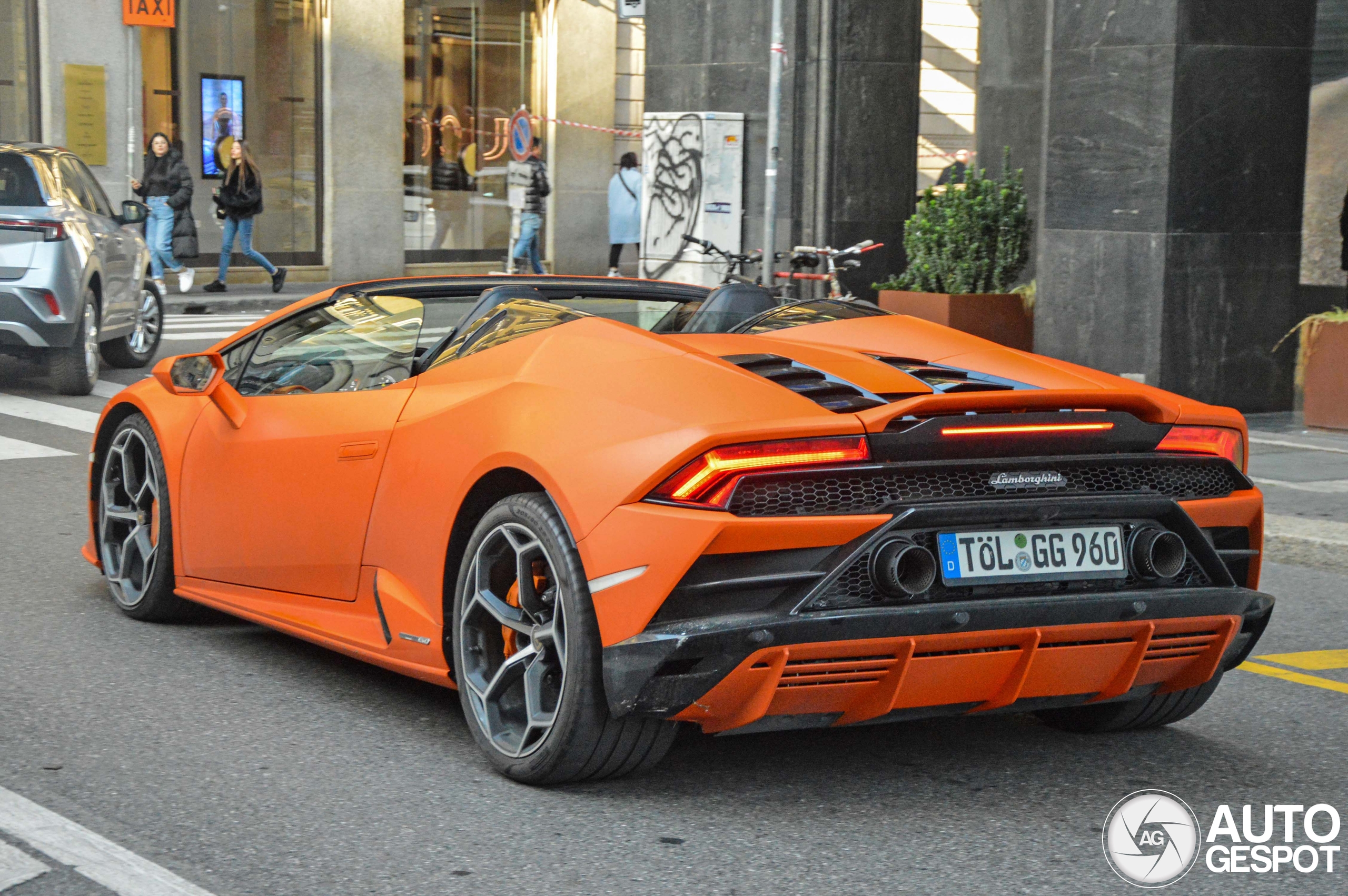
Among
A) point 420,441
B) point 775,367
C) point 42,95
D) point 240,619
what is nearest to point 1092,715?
point 775,367

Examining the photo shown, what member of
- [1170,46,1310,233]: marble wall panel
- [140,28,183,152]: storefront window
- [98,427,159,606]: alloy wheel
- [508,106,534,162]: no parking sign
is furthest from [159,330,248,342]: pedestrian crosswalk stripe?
[98,427,159,606]: alloy wheel

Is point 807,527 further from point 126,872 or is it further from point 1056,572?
point 126,872

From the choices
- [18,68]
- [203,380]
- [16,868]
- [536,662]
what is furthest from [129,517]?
[18,68]

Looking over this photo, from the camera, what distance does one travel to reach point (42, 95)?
876 inches

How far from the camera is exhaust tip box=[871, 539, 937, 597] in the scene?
379 centimetres

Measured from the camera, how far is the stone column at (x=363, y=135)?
82.0ft

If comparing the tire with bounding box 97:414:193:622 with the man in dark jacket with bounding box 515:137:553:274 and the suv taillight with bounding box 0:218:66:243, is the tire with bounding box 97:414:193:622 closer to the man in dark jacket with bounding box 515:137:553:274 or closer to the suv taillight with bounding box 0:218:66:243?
the suv taillight with bounding box 0:218:66:243

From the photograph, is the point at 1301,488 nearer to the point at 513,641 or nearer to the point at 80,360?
the point at 513,641

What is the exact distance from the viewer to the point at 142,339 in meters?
14.8

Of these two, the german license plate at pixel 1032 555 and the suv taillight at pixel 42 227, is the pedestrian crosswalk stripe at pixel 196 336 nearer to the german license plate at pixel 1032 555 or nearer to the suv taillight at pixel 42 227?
the suv taillight at pixel 42 227

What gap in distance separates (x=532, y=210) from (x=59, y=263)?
1194cm

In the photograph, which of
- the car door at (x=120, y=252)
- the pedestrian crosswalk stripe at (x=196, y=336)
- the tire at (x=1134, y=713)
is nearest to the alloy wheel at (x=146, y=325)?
the car door at (x=120, y=252)

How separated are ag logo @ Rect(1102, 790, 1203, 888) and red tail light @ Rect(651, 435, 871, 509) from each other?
100 cm

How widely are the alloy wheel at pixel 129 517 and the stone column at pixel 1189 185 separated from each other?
8.07 meters
